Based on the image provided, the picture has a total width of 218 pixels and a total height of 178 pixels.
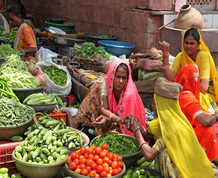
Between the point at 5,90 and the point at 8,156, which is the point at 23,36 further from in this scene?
the point at 8,156

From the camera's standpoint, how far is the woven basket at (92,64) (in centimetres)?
717

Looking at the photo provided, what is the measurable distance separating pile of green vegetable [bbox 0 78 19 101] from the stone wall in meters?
3.71

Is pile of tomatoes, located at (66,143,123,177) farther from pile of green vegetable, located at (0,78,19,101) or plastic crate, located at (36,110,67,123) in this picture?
pile of green vegetable, located at (0,78,19,101)

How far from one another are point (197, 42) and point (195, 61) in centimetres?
28

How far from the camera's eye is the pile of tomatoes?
10.7 feet

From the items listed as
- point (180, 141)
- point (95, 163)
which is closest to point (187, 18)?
point (180, 141)

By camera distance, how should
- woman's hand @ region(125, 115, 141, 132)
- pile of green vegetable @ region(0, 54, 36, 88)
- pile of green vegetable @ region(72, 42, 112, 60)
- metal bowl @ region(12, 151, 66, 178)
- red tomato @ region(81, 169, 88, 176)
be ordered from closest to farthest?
red tomato @ region(81, 169, 88, 176) → metal bowl @ region(12, 151, 66, 178) → woman's hand @ region(125, 115, 141, 132) → pile of green vegetable @ region(0, 54, 36, 88) → pile of green vegetable @ region(72, 42, 112, 60)

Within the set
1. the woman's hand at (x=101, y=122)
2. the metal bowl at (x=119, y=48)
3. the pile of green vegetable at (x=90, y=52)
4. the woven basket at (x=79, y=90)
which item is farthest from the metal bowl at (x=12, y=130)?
the metal bowl at (x=119, y=48)

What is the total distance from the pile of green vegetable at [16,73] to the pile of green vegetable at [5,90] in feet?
0.51

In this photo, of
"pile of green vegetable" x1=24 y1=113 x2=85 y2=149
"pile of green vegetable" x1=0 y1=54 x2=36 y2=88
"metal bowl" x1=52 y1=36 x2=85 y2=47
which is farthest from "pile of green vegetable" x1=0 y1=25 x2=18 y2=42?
"pile of green vegetable" x1=24 y1=113 x2=85 y2=149

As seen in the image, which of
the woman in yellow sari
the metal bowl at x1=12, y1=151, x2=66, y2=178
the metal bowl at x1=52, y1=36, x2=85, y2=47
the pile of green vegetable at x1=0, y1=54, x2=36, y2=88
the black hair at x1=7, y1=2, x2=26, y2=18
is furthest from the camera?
the metal bowl at x1=52, y1=36, x2=85, y2=47

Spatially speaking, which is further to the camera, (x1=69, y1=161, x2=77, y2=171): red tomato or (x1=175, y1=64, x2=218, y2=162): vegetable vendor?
(x1=175, y1=64, x2=218, y2=162): vegetable vendor

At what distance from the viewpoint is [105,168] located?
129 inches

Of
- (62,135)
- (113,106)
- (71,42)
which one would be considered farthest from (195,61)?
(71,42)
